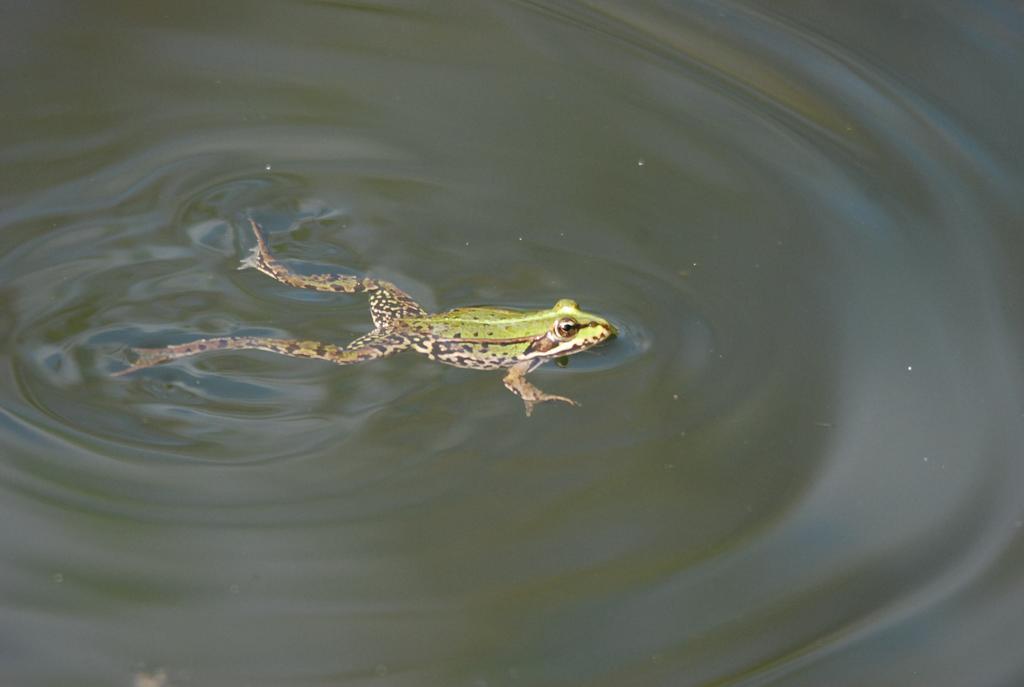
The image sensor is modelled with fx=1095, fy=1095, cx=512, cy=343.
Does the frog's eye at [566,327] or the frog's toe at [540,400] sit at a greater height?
the frog's eye at [566,327]

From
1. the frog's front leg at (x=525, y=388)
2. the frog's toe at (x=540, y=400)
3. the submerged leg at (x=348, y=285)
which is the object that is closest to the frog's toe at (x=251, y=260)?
the submerged leg at (x=348, y=285)

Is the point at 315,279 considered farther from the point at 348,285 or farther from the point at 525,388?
the point at 525,388

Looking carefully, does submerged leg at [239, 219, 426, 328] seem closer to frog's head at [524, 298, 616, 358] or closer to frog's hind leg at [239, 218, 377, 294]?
frog's hind leg at [239, 218, 377, 294]

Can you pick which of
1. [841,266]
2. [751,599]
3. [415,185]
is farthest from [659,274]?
[751,599]

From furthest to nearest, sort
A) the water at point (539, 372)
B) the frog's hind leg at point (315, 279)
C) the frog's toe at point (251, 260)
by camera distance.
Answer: the frog's toe at point (251, 260) < the frog's hind leg at point (315, 279) < the water at point (539, 372)

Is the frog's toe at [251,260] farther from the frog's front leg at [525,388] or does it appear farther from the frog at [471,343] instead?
the frog's front leg at [525,388]

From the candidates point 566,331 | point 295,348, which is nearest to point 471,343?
point 566,331

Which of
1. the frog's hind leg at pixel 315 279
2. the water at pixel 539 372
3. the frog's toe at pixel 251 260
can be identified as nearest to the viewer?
the water at pixel 539 372

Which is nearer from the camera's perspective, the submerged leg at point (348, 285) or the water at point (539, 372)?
the water at point (539, 372)

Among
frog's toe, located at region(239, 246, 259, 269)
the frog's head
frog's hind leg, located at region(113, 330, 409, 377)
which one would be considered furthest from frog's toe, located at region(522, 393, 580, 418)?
frog's toe, located at region(239, 246, 259, 269)
